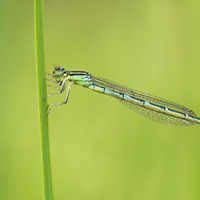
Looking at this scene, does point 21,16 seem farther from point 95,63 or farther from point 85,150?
point 85,150

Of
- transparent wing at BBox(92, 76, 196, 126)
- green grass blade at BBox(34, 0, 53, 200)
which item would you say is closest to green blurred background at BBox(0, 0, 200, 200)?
transparent wing at BBox(92, 76, 196, 126)

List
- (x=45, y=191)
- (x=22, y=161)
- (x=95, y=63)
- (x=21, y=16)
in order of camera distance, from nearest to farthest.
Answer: (x=45, y=191) < (x=22, y=161) < (x=21, y=16) < (x=95, y=63)

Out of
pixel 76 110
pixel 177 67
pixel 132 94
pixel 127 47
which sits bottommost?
pixel 76 110

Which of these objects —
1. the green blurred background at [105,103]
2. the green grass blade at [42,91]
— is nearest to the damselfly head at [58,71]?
the green blurred background at [105,103]

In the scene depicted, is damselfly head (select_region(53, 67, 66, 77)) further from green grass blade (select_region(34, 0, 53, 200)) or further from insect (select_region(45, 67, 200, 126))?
green grass blade (select_region(34, 0, 53, 200))

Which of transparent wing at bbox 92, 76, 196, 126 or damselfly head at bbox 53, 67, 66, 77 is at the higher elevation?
damselfly head at bbox 53, 67, 66, 77

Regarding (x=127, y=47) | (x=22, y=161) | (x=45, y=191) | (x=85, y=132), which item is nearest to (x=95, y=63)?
(x=127, y=47)

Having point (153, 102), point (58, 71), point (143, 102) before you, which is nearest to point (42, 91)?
point (58, 71)
